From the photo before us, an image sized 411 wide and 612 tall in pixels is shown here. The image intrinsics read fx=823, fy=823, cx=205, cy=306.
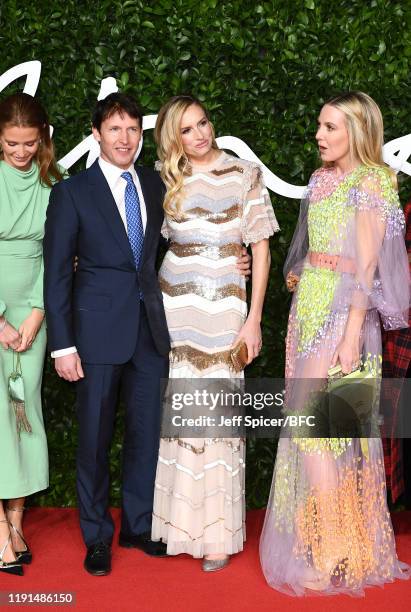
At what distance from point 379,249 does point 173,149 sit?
0.94 meters

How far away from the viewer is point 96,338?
338cm

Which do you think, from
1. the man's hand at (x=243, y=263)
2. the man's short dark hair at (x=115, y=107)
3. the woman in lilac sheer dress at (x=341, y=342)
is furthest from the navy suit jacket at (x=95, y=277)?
the woman in lilac sheer dress at (x=341, y=342)

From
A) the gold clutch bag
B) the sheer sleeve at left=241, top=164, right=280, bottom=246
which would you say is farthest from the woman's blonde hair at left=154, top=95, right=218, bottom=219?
the gold clutch bag

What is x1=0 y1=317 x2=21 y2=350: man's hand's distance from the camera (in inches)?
136

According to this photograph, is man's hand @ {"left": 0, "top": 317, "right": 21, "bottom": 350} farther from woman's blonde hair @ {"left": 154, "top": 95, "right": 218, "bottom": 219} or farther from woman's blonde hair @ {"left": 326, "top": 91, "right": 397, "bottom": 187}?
woman's blonde hair @ {"left": 326, "top": 91, "right": 397, "bottom": 187}

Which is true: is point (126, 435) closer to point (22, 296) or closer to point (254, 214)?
point (22, 296)

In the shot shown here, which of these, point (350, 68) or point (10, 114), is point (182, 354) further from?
point (350, 68)

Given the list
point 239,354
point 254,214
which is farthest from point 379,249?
point 239,354

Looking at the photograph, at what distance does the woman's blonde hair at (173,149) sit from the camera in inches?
132

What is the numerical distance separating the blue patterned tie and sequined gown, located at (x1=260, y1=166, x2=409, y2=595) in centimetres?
69

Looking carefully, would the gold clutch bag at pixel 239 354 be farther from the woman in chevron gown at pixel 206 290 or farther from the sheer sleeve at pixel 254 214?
the sheer sleeve at pixel 254 214

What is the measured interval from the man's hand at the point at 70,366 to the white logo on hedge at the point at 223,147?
1053 mm

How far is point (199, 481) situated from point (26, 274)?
113cm

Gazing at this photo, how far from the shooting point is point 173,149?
3.38 meters
